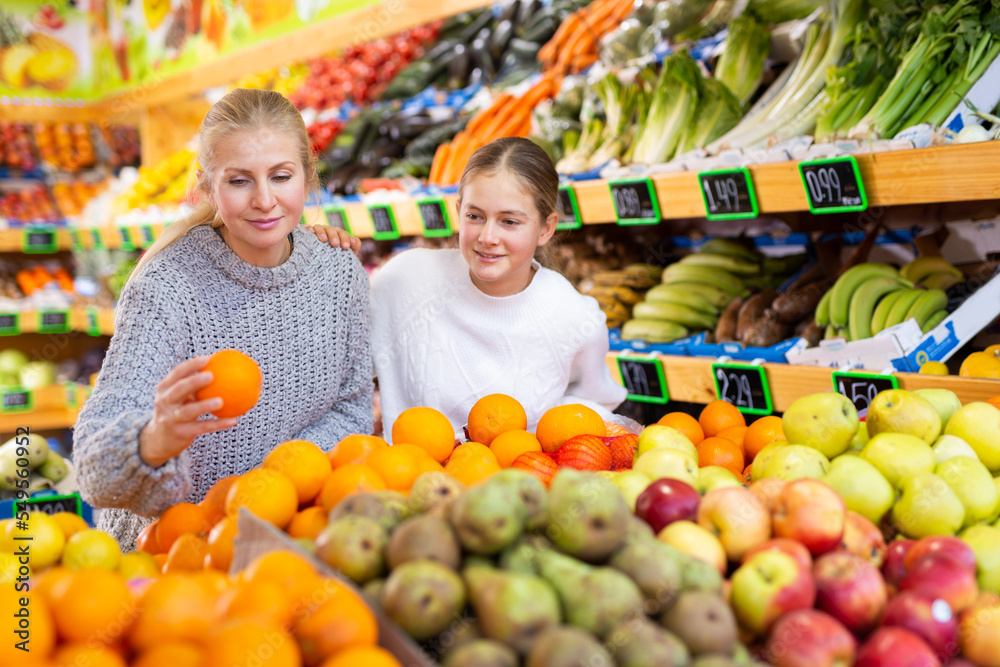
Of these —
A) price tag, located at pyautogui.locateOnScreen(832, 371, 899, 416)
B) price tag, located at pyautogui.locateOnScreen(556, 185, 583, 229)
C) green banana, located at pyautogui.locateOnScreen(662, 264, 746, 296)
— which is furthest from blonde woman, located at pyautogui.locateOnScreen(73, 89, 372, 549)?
green banana, located at pyautogui.locateOnScreen(662, 264, 746, 296)

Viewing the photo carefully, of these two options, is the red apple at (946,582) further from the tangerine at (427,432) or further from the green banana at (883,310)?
the green banana at (883,310)

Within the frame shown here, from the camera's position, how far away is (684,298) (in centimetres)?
274

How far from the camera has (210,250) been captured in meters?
1.71

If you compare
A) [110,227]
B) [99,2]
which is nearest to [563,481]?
[110,227]

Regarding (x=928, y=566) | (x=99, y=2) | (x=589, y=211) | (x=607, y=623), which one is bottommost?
(x=928, y=566)

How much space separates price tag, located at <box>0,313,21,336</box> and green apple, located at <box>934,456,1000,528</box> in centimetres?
516

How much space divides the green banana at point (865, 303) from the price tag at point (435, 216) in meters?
1.40

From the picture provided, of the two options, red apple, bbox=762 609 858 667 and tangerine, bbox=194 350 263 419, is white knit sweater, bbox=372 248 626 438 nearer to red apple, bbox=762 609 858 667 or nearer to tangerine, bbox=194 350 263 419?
tangerine, bbox=194 350 263 419

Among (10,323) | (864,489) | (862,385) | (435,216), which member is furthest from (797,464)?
(10,323)

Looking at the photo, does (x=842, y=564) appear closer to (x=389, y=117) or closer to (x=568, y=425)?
(x=568, y=425)

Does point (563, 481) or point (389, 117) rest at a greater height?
point (389, 117)

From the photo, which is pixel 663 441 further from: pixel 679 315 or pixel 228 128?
pixel 679 315

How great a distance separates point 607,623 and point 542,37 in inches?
136

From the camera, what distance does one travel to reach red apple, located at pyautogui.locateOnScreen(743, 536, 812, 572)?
915 mm
